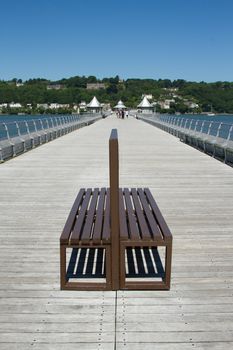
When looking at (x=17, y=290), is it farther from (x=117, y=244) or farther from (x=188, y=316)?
(x=188, y=316)

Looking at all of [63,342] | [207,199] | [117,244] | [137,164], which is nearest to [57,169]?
[137,164]

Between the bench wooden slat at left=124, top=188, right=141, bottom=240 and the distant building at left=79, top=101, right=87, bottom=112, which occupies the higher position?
the bench wooden slat at left=124, top=188, right=141, bottom=240

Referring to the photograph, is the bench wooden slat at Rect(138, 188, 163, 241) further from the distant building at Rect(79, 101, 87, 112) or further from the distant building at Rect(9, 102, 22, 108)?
the distant building at Rect(9, 102, 22, 108)

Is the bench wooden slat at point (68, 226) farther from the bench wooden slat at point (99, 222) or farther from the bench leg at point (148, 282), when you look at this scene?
the bench leg at point (148, 282)

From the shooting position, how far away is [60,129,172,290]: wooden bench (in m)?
4.18

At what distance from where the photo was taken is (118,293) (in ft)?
13.8

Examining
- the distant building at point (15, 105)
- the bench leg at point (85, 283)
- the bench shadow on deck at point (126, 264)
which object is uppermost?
the bench leg at point (85, 283)

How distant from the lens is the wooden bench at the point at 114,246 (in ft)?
13.7

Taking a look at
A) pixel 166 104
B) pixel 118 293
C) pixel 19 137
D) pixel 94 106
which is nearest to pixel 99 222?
pixel 118 293

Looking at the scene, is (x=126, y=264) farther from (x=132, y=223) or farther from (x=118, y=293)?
(x=118, y=293)

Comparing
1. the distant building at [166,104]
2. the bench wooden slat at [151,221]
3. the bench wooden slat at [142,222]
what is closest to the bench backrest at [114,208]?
the bench wooden slat at [142,222]

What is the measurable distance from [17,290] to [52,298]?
15.6 inches

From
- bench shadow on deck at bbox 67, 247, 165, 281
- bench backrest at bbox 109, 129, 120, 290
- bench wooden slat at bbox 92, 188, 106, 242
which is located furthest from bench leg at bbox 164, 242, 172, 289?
bench wooden slat at bbox 92, 188, 106, 242

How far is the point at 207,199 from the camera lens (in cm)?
815
